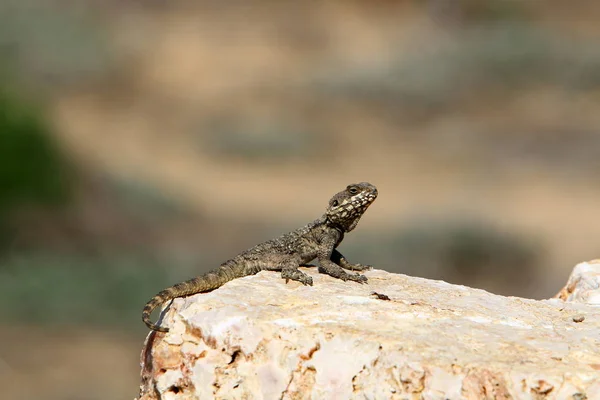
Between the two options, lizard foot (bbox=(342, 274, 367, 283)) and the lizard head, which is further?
the lizard head

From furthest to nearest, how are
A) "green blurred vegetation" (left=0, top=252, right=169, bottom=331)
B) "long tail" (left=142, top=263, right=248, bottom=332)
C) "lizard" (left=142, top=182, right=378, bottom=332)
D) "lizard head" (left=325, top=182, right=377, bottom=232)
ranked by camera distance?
"green blurred vegetation" (left=0, top=252, right=169, bottom=331)
"lizard head" (left=325, top=182, right=377, bottom=232)
"lizard" (left=142, top=182, right=378, bottom=332)
"long tail" (left=142, top=263, right=248, bottom=332)

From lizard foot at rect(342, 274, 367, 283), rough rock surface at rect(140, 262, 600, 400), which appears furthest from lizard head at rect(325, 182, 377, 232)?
rough rock surface at rect(140, 262, 600, 400)

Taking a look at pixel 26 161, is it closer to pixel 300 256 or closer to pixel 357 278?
pixel 300 256

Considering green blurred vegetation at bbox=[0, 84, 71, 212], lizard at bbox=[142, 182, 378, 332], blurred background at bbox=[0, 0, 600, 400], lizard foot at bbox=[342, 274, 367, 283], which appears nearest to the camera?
lizard at bbox=[142, 182, 378, 332]

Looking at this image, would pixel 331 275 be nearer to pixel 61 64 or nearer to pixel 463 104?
pixel 463 104

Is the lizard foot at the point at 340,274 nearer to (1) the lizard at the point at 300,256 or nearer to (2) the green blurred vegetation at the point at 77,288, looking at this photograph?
(1) the lizard at the point at 300,256

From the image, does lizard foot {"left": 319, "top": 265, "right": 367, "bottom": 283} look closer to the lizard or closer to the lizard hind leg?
the lizard
